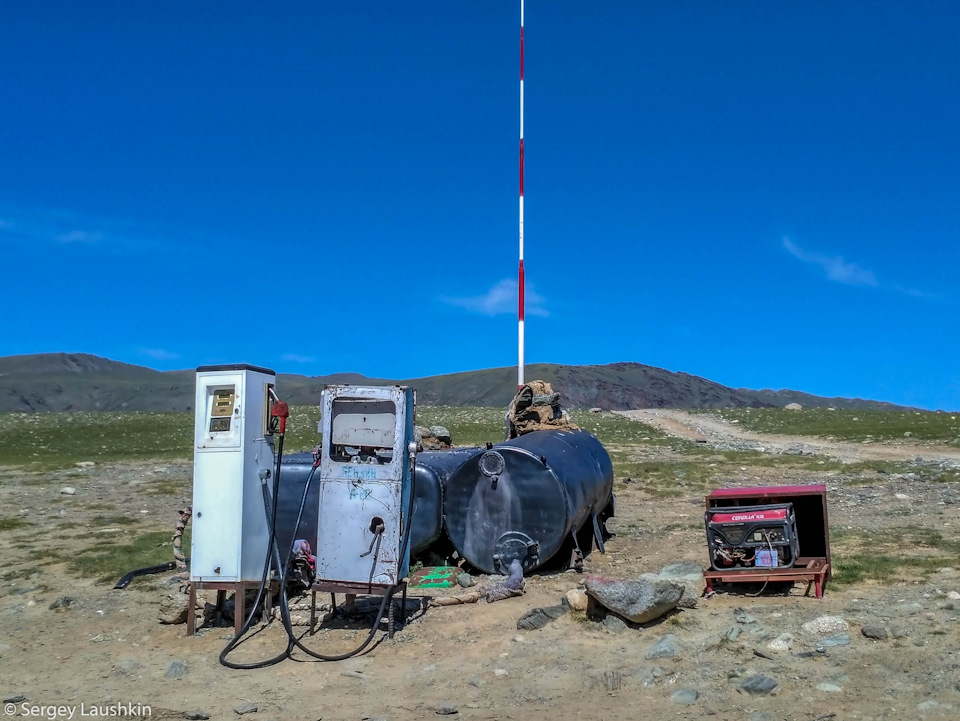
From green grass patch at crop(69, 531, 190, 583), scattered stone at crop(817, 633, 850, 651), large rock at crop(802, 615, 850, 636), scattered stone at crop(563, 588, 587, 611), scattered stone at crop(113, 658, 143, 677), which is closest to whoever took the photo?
scattered stone at crop(817, 633, 850, 651)

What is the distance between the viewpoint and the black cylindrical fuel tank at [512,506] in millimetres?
10539

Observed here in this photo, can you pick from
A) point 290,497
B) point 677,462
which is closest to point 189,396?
point 677,462

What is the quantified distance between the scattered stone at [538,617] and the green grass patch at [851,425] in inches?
1067

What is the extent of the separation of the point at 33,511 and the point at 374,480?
41.3ft

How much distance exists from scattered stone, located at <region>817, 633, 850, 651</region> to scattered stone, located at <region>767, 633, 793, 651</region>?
232 mm

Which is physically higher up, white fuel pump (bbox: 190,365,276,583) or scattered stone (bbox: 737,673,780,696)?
white fuel pump (bbox: 190,365,276,583)

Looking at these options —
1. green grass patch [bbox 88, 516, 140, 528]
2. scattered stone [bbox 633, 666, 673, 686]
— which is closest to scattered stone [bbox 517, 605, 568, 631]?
scattered stone [bbox 633, 666, 673, 686]

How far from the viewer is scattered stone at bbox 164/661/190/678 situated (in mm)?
7672

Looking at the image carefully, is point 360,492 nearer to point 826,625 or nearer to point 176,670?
point 176,670

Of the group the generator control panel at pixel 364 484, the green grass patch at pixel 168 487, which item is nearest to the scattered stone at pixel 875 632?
the generator control panel at pixel 364 484

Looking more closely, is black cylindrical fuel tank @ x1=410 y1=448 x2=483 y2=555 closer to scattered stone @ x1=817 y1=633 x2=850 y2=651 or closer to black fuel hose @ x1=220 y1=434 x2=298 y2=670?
black fuel hose @ x1=220 y1=434 x2=298 y2=670

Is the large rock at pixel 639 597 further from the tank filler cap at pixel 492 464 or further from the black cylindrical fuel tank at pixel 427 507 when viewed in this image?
the black cylindrical fuel tank at pixel 427 507

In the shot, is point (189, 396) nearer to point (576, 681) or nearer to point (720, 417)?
point (720, 417)

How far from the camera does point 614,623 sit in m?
8.15
